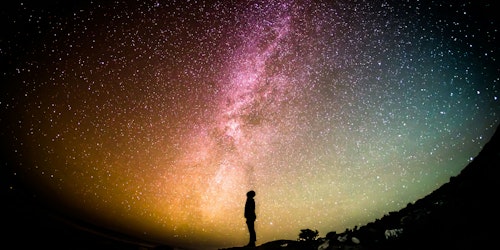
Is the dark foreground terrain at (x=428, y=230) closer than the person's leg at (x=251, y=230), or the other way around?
the dark foreground terrain at (x=428, y=230)

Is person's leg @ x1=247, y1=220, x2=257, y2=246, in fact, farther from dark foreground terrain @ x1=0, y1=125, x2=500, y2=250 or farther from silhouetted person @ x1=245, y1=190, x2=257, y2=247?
dark foreground terrain @ x1=0, y1=125, x2=500, y2=250

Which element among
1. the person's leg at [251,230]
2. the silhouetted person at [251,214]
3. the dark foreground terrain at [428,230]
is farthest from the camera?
the silhouetted person at [251,214]

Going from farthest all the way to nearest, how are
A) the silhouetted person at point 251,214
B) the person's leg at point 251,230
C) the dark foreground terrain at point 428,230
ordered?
the silhouetted person at point 251,214 → the person's leg at point 251,230 → the dark foreground terrain at point 428,230

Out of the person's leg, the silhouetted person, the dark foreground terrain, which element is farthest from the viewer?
the silhouetted person

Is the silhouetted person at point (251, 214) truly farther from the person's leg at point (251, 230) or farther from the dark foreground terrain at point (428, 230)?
the dark foreground terrain at point (428, 230)

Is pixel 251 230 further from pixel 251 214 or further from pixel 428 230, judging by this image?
pixel 428 230

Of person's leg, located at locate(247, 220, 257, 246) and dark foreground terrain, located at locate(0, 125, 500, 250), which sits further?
person's leg, located at locate(247, 220, 257, 246)

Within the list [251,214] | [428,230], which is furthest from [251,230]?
[428,230]

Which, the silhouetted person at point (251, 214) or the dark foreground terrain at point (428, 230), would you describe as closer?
the dark foreground terrain at point (428, 230)

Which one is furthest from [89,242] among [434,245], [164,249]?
[434,245]

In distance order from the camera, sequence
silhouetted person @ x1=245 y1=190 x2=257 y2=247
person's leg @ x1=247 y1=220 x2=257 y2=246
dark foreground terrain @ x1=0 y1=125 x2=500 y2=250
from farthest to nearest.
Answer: silhouetted person @ x1=245 y1=190 x2=257 y2=247
person's leg @ x1=247 y1=220 x2=257 y2=246
dark foreground terrain @ x1=0 y1=125 x2=500 y2=250

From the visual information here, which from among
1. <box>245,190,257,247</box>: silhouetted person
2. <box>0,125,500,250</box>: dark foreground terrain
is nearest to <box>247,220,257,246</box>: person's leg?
<box>245,190,257,247</box>: silhouetted person

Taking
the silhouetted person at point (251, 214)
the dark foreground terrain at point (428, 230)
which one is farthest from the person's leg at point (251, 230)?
the dark foreground terrain at point (428, 230)

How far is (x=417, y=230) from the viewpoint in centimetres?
438
